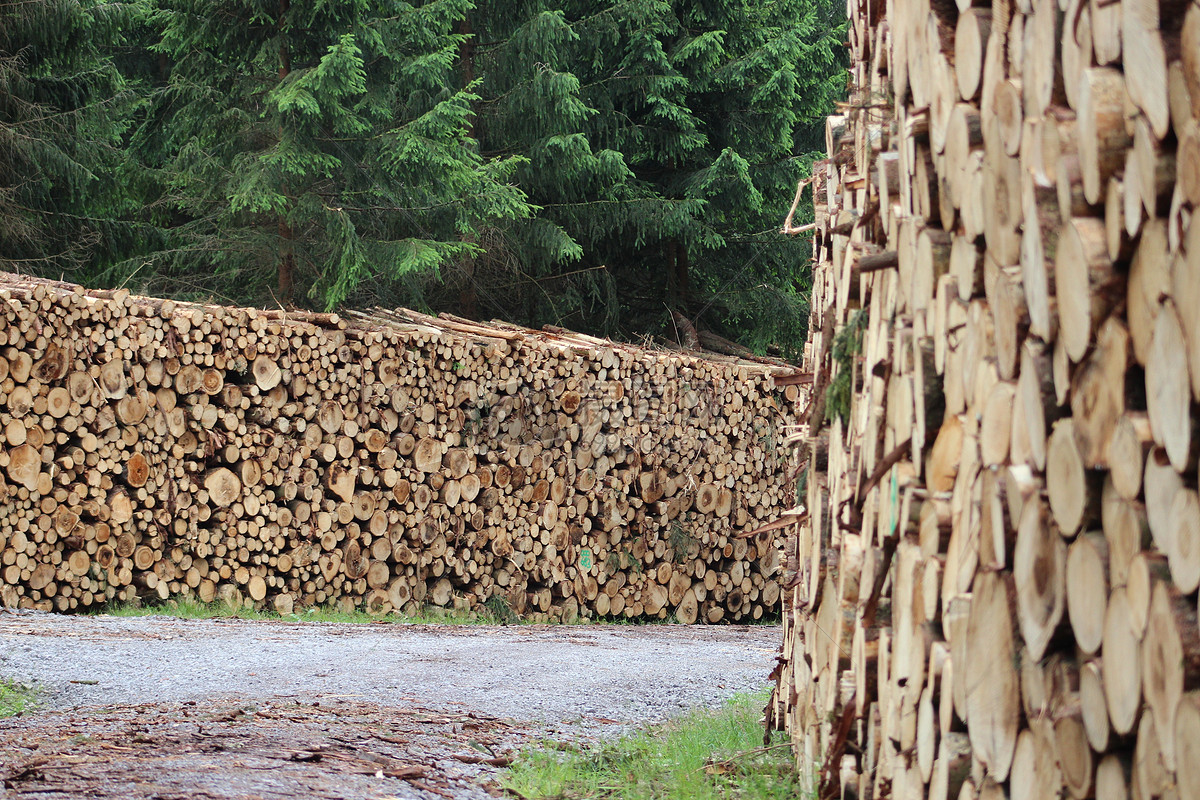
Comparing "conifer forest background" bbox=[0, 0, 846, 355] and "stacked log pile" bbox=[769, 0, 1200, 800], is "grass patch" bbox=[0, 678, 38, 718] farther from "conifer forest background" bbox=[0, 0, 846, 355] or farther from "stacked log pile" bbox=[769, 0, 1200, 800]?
"conifer forest background" bbox=[0, 0, 846, 355]

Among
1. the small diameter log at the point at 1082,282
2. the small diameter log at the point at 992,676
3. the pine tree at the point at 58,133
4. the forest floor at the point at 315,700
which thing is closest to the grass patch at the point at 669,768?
the forest floor at the point at 315,700

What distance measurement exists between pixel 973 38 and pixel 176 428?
6095 millimetres

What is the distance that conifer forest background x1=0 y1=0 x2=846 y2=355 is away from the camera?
10742 millimetres

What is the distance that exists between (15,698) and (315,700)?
1100 mm

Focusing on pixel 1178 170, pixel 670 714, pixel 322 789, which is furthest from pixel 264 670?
pixel 1178 170

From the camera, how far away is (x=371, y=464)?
25.4 ft

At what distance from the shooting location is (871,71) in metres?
2.80

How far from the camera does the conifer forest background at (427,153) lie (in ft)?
35.2

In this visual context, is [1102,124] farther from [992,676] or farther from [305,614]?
[305,614]

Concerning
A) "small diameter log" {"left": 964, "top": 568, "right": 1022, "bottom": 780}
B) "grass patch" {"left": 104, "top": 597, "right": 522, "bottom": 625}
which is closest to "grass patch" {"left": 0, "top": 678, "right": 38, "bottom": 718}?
"grass patch" {"left": 104, "top": 597, "right": 522, "bottom": 625}

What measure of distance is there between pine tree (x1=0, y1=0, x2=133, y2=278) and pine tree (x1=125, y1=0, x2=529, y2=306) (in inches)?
21.4

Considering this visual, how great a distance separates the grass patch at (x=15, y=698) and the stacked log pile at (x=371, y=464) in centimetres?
238

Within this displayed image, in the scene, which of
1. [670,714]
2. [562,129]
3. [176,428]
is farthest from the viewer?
[562,129]

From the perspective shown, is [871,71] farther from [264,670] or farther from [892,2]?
[264,670]
